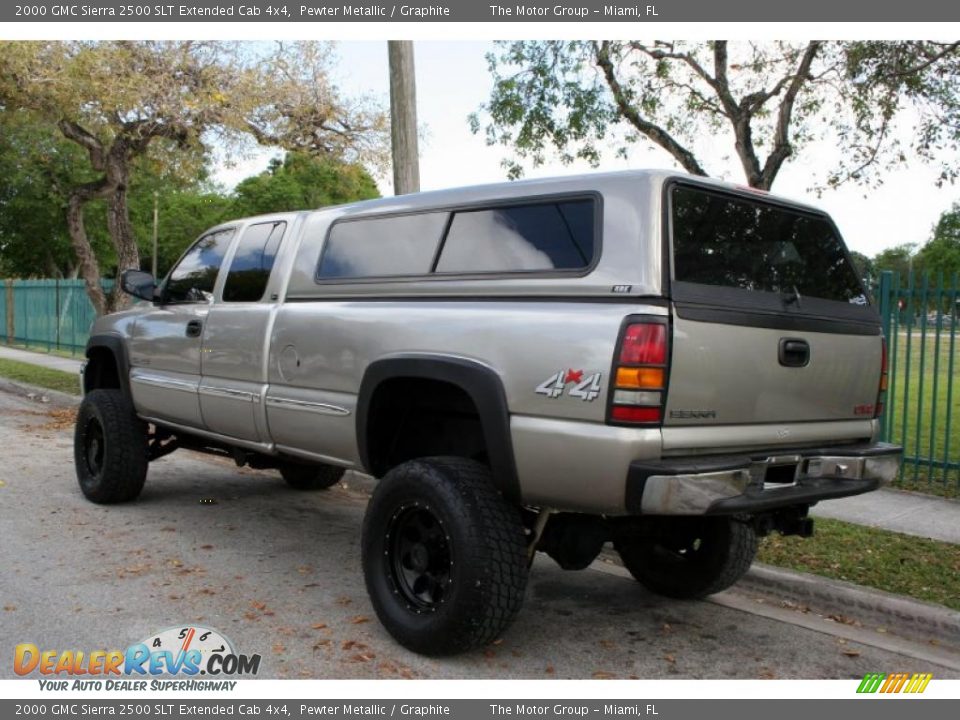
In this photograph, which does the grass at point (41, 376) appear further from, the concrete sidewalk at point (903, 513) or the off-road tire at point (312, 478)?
the concrete sidewalk at point (903, 513)

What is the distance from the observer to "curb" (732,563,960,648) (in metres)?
4.52

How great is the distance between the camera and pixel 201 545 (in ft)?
19.3

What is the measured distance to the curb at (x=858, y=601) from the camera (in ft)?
14.8

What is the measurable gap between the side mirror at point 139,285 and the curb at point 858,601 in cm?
438

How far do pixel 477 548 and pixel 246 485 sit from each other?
4643 millimetres

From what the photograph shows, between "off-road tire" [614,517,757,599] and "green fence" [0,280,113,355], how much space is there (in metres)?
15.7

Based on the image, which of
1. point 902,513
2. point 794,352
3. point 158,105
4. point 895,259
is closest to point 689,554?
point 794,352

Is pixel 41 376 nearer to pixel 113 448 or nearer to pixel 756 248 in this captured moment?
pixel 113 448

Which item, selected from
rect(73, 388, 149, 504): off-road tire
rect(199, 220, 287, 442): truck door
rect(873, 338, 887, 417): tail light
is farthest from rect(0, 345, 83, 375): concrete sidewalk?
rect(873, 338, 887, 417): tail light

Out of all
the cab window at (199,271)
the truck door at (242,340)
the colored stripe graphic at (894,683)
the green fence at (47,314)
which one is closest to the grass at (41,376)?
the green fence at (47,314)

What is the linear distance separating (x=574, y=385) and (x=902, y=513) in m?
4.48

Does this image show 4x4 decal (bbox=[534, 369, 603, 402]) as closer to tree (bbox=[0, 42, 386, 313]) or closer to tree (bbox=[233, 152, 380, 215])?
tree (bbox=[0, 42, 386, 313])

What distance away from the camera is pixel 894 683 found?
400 centimetres

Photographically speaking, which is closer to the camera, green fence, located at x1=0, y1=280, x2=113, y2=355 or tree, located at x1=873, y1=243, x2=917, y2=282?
green fence, located at x1=0, y1=280, x2=113, y2=355
